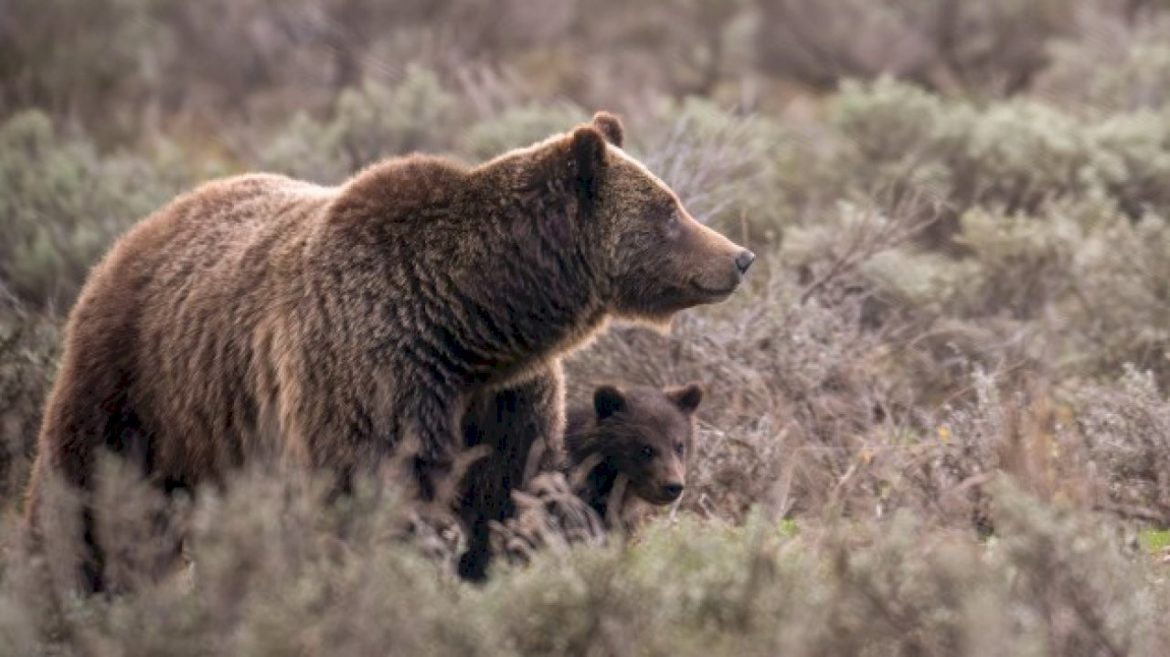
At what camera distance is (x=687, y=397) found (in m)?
8.26

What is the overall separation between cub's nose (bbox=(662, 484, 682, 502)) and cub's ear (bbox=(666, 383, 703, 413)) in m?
0.62

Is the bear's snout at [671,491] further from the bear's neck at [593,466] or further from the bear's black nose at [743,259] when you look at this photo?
the bear's black nose at [743,259]

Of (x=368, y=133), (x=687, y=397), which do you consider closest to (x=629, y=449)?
(x=687, y=397)

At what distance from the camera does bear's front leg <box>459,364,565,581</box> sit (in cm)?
666

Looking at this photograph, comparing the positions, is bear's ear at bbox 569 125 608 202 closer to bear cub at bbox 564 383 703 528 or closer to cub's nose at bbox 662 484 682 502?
bear cub at bbox 564 383 703 528

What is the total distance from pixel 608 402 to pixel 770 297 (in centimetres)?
163

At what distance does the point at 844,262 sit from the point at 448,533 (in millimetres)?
4566

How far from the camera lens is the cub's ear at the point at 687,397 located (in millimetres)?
8227

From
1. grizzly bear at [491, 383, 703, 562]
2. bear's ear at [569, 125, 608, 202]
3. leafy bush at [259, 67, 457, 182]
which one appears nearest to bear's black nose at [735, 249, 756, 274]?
bear's ear at [569, 125, 608, 202]

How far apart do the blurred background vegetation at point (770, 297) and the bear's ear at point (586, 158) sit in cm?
130

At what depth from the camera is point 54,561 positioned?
5.29 metres

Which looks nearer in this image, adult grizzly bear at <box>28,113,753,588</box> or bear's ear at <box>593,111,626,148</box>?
adult grizzly bear at <box>28,113,753,588</box>

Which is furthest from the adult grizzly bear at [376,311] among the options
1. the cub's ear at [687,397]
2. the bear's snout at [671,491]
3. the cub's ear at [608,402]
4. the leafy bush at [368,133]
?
the leafy bush at [368,133]

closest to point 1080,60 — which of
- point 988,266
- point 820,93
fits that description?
point 820,93
